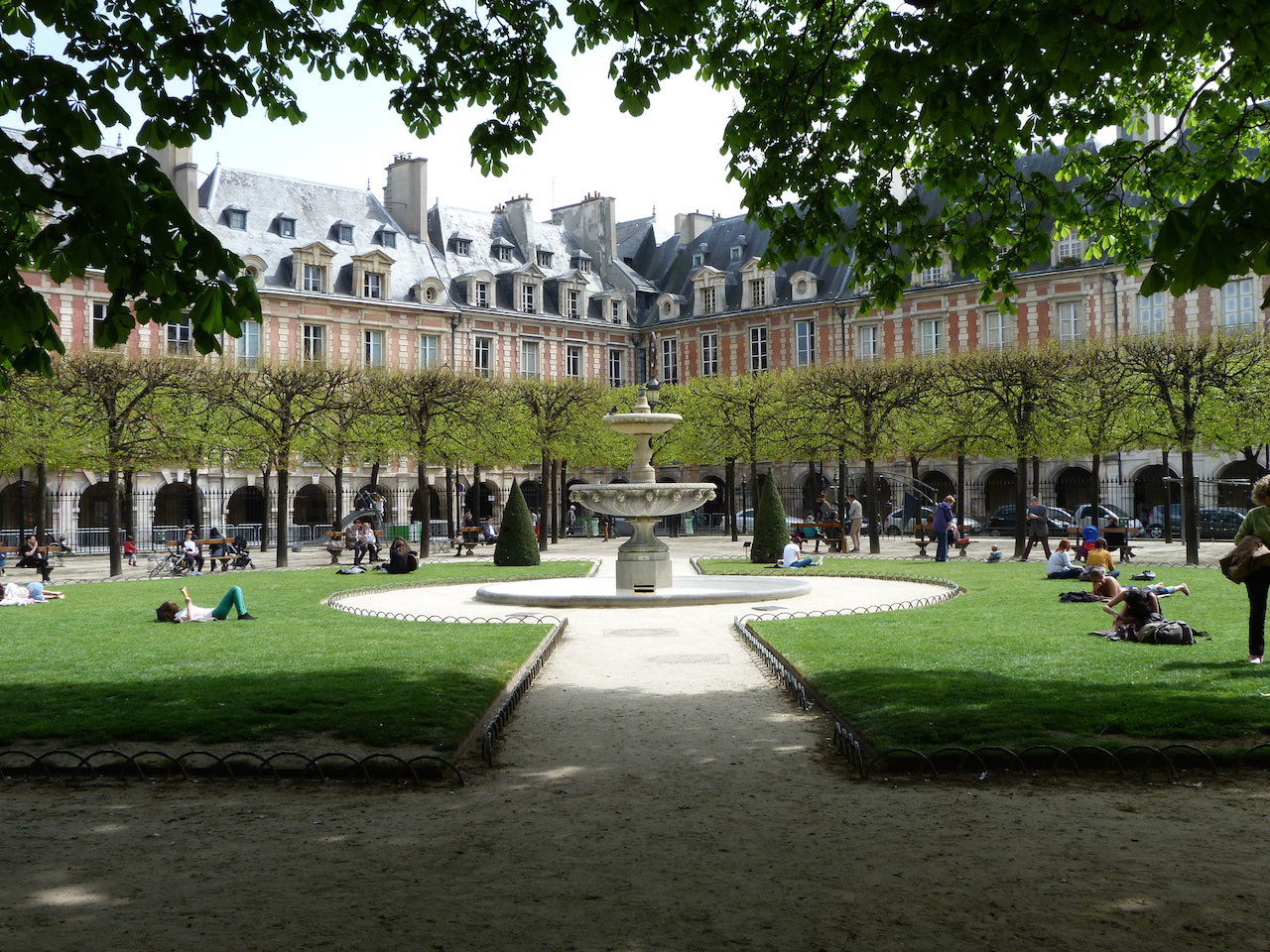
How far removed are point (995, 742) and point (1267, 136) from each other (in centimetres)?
642

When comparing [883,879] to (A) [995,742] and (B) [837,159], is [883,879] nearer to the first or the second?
(A) [995,742]

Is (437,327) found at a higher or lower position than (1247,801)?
higher

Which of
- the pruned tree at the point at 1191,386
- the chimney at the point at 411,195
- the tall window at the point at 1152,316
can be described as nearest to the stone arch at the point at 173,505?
the chimney at the point at 411,195

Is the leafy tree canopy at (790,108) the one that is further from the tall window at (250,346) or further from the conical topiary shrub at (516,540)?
the tall window at (250,346)

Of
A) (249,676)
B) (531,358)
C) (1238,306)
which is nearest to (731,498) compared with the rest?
(531,358)

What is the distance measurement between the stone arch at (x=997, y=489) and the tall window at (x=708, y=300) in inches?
571

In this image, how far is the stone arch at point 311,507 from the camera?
1783 inches

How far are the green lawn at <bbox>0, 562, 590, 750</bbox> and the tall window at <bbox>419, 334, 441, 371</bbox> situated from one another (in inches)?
1235

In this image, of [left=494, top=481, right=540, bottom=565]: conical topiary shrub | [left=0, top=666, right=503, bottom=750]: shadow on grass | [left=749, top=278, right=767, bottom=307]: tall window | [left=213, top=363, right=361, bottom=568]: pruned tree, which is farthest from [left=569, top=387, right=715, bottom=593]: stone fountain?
[left=749, top=278, right=767, bottom=307]: tall window

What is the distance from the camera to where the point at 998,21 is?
18.7 ft

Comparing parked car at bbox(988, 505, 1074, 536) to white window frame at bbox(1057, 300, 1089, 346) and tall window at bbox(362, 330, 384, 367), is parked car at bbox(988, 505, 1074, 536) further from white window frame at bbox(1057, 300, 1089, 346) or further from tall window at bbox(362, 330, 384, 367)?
tall window at bbox(362, 330, 384, 367)

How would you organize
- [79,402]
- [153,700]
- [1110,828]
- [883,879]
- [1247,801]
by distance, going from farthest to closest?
[79,402] < [153,700] < [1247,801] < [1110,828] < [883,879]

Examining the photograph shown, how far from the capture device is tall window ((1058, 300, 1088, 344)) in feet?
133

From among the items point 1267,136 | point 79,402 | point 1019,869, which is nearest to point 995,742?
point 1019,869
